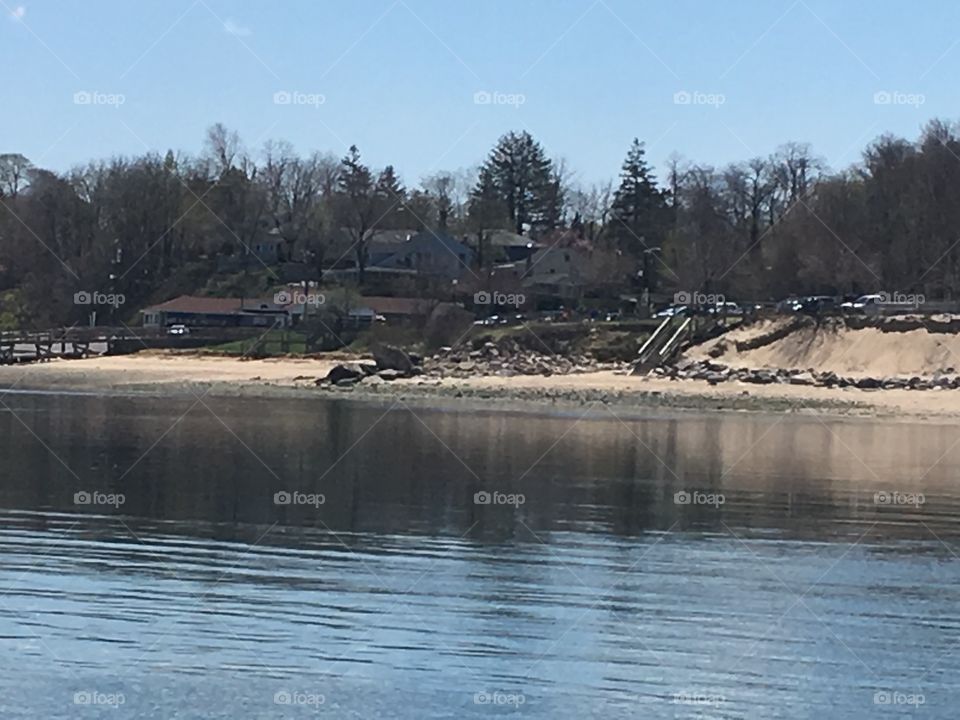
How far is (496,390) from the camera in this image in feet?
228

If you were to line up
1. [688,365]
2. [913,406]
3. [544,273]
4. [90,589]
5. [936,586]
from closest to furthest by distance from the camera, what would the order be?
1. [90,589]
2. [936,586]
3. [913,406]
4. [688,365]
5. [544,273]

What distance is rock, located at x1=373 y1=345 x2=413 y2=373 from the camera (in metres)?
76.9

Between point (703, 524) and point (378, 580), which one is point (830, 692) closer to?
point (378, 580)

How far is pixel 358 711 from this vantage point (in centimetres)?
1588

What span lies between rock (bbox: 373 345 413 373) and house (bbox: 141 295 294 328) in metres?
23.6

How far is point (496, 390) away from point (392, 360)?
370 inches

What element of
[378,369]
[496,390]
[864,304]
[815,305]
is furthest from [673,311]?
[496,390]

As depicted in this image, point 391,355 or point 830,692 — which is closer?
point 830,692

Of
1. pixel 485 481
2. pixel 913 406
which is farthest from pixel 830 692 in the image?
pixel 913 406

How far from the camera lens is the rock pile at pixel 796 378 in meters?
67.2

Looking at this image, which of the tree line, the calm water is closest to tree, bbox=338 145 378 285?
the tree line

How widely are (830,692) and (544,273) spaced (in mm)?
89657

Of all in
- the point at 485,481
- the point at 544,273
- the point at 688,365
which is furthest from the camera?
the point at 544,273

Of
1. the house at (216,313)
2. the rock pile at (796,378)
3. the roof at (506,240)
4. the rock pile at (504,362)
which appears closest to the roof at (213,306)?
the house at (216,313)
